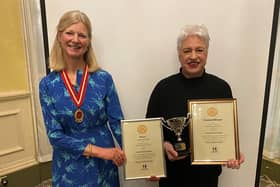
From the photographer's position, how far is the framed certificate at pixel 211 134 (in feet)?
4.28

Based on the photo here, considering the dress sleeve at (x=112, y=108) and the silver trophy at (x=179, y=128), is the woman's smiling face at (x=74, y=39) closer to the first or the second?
the dress sleeve at (x=112, y=108)

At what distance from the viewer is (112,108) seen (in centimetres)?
143

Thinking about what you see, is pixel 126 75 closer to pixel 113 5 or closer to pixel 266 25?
pixel 113 5

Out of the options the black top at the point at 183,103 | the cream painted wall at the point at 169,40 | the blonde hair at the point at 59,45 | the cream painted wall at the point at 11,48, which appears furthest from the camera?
the cream painted wall at the point at 11,48

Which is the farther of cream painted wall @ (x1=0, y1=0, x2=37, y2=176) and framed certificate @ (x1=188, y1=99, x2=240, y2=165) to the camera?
cream painted wall @ (x1=0, y1=0, x2=37, y2=176)

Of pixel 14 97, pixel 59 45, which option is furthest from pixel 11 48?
pixel 59 45

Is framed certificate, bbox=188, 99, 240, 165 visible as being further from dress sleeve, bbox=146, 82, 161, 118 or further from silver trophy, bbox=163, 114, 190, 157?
dress sleeve, bbox=146, 82, 161, 118

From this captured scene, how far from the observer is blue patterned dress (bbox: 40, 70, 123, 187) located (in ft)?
4.28

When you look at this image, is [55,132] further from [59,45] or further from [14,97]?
[14,97]


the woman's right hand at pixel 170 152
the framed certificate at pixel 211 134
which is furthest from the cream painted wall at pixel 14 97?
the framed certificate at pixel 211 134

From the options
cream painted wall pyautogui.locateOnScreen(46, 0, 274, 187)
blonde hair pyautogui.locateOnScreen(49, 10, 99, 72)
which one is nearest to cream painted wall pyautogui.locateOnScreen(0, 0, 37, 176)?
cream painted wall pyautogui.locateOnScreen(46, 0, 274, 187)

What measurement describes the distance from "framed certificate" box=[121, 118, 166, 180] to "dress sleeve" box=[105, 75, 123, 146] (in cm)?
16

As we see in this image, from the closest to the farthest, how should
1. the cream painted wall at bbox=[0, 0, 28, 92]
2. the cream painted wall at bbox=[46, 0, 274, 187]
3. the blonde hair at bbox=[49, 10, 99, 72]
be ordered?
1. the blonde hair at bbox=[49, 10, 99, 72]
2. the cream painted wall at bbox=[46, 0, 274, 187]
3. the cream painted wall at bbox=[0, 0, 28, 92]

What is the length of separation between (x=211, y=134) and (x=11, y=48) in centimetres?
188
